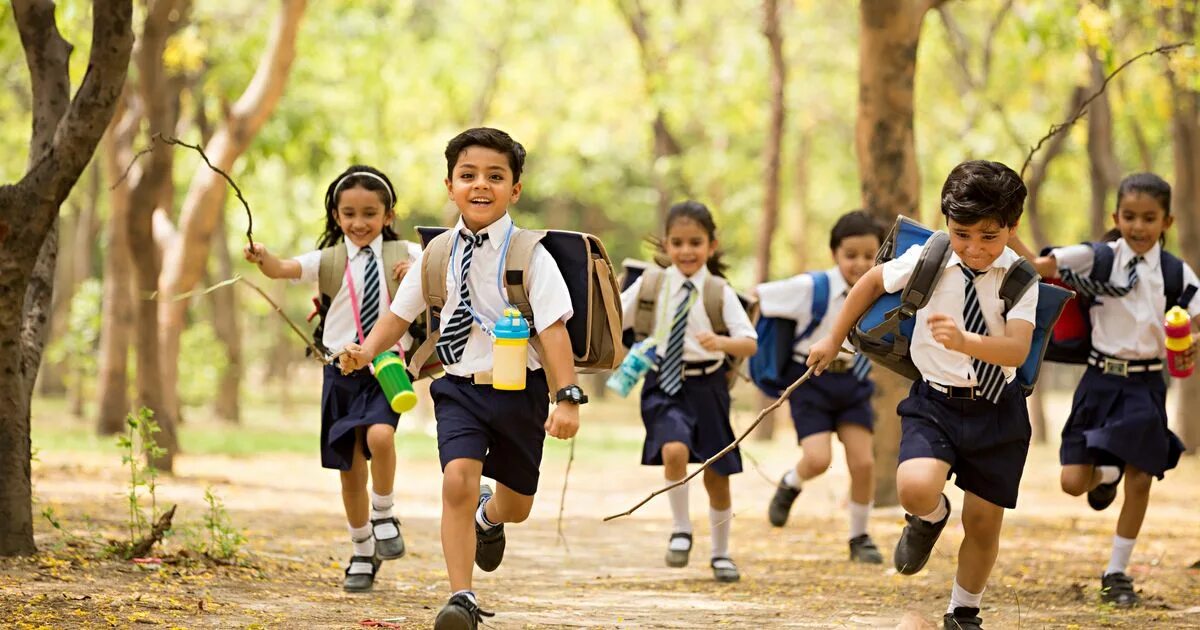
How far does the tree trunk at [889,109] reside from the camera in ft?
38.9

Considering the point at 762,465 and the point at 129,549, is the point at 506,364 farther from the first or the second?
the point at 762,465

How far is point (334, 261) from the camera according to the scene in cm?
743

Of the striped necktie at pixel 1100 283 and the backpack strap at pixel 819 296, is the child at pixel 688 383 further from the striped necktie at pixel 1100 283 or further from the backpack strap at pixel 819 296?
the striped necktie at pixel 1100 283

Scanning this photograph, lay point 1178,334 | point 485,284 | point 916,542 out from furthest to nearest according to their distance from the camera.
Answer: point 1178,334 < point 916,542 < point 485,284

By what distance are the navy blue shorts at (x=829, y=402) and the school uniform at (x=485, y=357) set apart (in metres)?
3.55

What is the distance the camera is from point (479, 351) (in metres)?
5.85

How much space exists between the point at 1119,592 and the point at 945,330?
2.76 m

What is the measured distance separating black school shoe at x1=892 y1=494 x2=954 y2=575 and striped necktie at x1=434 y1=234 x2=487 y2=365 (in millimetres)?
1973

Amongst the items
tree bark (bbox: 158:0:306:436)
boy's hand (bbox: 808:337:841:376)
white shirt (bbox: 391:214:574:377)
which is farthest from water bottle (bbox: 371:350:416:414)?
tree bark (bbox: 158:0:306:436)

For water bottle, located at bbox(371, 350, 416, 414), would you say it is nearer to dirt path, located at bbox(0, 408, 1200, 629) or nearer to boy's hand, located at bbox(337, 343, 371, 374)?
boy's hand, located at bbox(337, 343, 371, 374)

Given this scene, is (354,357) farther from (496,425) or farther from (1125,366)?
(1125,366)

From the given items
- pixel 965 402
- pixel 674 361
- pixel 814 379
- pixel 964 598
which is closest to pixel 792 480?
pixel 814 379

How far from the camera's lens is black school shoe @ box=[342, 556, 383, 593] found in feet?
23.6

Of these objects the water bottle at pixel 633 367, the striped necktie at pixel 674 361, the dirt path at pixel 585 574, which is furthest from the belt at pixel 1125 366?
the water bottle at pixel 633 367
